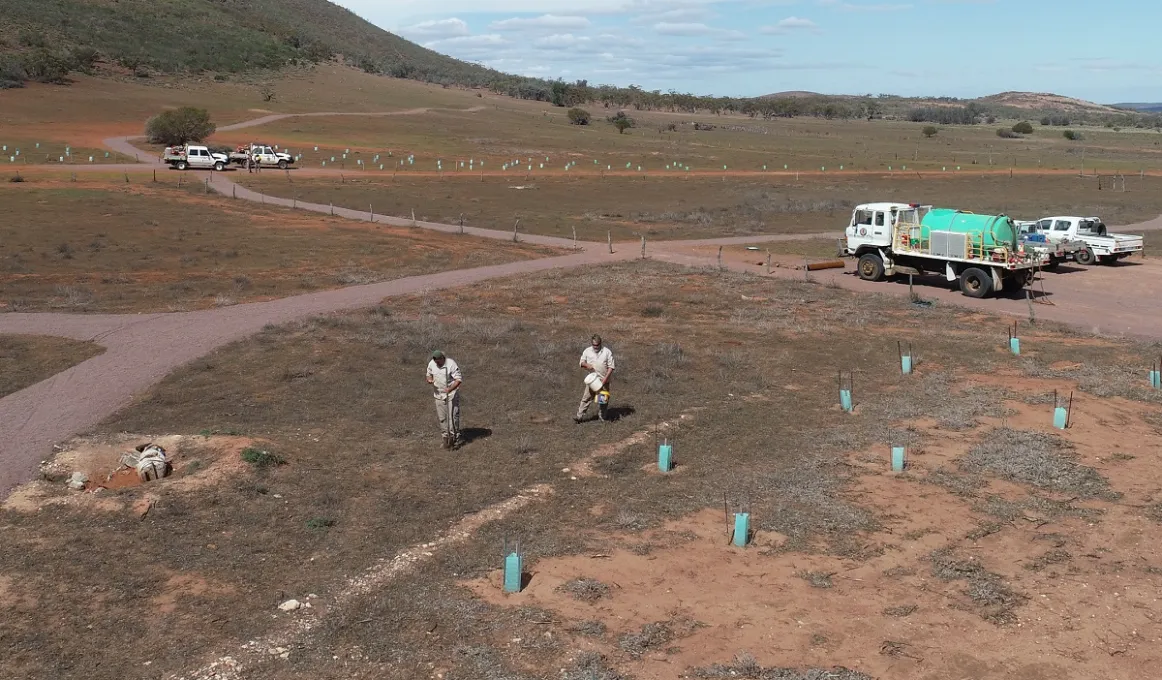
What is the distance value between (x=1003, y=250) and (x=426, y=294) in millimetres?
18294

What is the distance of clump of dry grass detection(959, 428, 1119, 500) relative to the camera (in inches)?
540

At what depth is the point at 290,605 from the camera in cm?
998

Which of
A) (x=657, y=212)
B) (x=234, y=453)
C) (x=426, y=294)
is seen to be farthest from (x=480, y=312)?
(x=657, y=212)

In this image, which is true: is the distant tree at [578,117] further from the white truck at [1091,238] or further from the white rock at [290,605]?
the white rock at [290,605]

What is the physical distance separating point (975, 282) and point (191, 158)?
56561 mm

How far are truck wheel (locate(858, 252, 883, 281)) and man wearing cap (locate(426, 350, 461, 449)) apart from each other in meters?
22.2

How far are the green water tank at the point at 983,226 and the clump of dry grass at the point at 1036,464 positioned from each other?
15622 millimetres

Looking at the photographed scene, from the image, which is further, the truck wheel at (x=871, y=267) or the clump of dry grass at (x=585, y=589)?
the truck wheel at (x=871, y=267)

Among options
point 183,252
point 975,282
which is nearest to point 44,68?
point 183,252

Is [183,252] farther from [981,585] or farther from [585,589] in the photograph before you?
[981,585]

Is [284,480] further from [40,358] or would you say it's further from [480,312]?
[480,312]

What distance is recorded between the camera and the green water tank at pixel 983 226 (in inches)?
1184

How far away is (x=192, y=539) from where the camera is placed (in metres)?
11.6

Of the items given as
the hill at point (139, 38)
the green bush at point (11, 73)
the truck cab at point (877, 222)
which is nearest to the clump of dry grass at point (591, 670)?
the truck cab at point (877, 222)
